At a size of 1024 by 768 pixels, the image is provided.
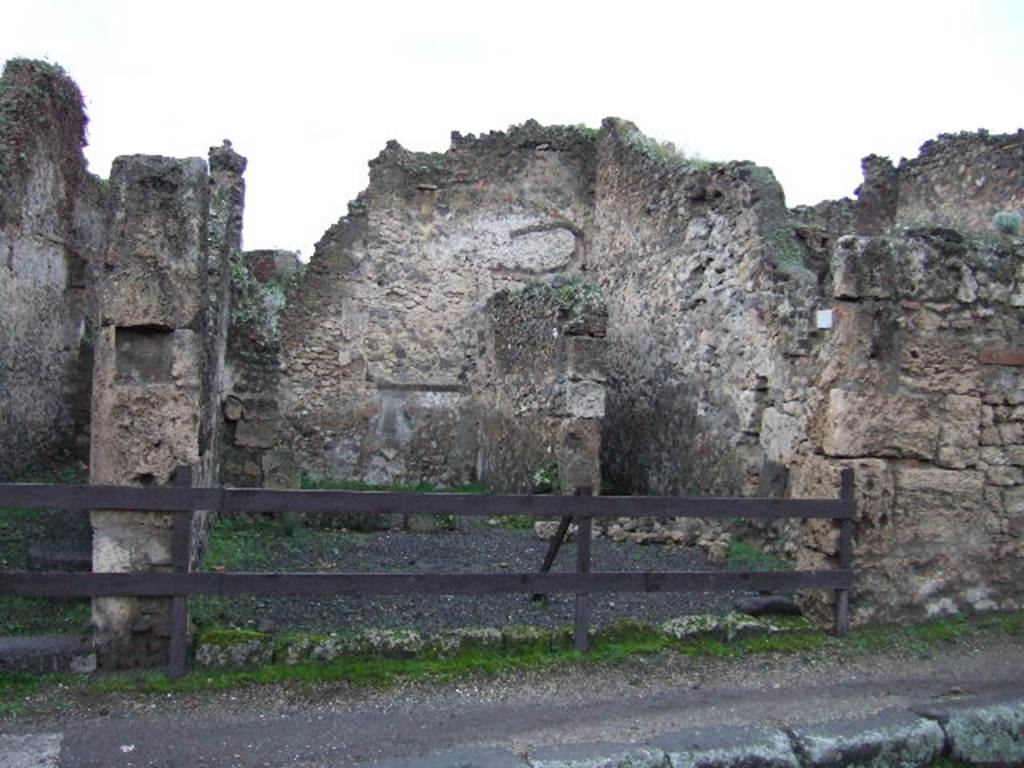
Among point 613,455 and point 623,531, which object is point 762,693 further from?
point 613,455

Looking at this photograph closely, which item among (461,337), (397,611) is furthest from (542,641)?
(461,337)

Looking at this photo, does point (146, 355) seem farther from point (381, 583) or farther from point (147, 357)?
point (381, 583)

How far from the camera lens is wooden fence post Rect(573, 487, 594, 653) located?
507 centimetres

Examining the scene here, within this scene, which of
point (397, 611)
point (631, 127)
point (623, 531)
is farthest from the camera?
point (631, 127)

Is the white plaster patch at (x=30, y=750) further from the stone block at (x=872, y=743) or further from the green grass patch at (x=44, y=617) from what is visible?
the stone block at (x=872, y=743)

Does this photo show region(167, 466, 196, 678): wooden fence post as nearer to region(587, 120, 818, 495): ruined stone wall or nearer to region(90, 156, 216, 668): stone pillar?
region(90, 156, 216, 668): stone pillar

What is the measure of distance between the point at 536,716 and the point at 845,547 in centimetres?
239

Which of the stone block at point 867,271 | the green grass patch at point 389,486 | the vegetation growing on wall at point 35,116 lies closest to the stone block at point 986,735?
the stone block at point 867,271

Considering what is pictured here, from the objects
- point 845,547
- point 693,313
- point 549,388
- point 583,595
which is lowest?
point 583,595

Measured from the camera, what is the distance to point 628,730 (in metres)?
4.21

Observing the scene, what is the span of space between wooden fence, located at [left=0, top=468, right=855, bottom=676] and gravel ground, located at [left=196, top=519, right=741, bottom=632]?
715mm

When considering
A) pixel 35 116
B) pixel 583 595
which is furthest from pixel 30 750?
pixel 35 116

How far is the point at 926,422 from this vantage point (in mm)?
5789

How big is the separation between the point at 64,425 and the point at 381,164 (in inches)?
261
